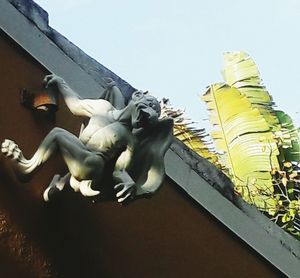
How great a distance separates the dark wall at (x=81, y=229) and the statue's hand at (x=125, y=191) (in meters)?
0.48

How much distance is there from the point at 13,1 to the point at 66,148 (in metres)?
0.82

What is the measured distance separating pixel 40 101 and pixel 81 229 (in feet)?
1.96

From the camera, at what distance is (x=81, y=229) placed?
12.4ft

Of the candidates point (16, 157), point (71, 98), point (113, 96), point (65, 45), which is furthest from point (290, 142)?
point (16, 157)

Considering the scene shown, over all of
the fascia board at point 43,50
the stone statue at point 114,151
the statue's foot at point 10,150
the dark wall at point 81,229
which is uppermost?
the fascia board at point 43,50

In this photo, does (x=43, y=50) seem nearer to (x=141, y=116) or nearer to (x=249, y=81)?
(x=141, y=116)

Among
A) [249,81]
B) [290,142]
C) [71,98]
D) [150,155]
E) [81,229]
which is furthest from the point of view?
[249,81]

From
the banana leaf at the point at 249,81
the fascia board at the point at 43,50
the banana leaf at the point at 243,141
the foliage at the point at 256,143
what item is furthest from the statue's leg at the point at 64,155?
the banana leaf at the point at 249,81

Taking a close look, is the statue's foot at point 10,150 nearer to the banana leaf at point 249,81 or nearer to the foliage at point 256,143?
the foliage at point 256,143

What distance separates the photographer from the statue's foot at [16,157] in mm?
3338

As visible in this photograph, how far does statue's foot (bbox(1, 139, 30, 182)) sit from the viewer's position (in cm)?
334

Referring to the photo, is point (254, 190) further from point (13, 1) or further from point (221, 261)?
point (13, 1)

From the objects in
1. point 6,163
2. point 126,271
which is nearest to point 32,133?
point 6,163

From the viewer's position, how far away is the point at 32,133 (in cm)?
369
